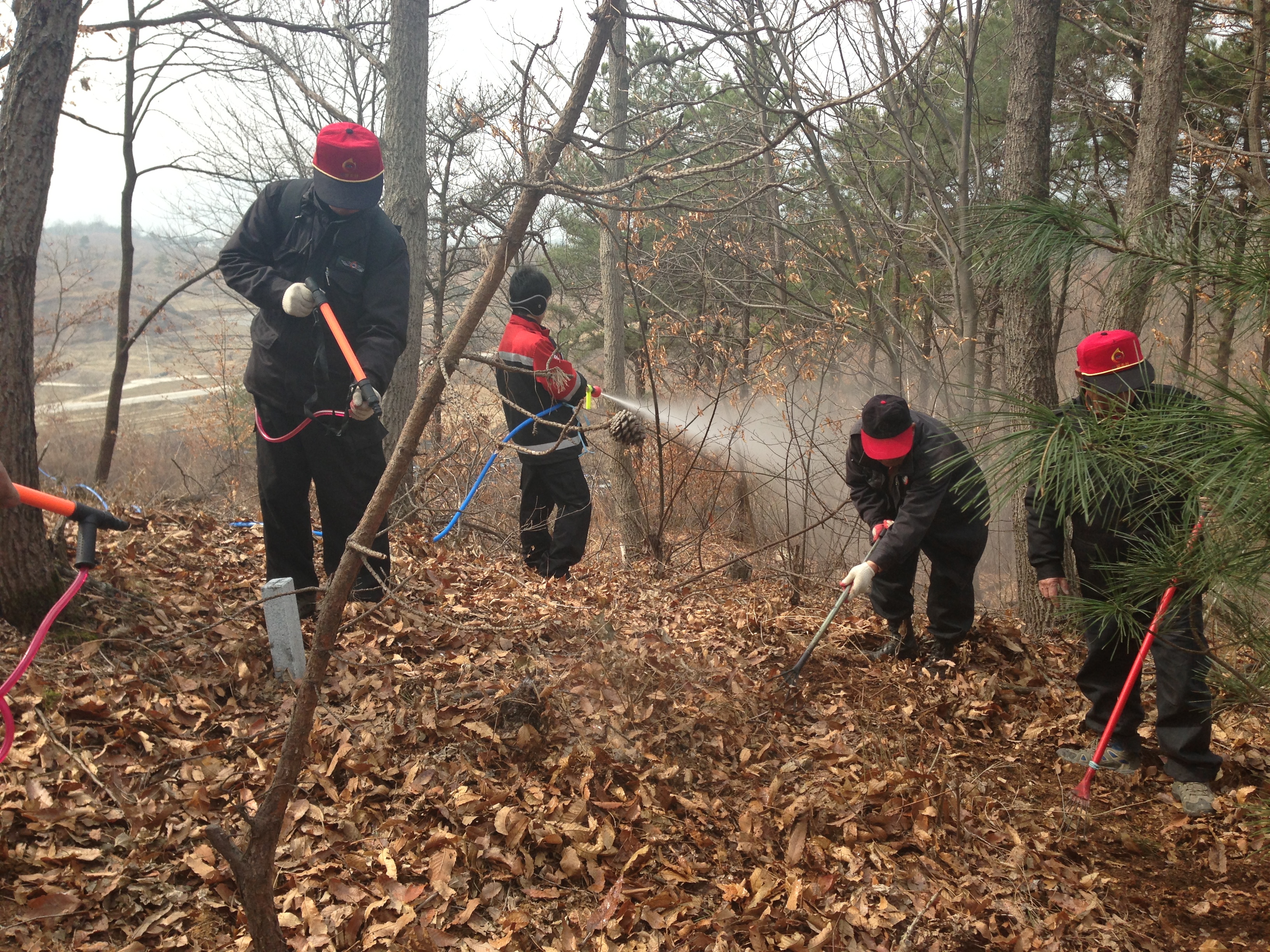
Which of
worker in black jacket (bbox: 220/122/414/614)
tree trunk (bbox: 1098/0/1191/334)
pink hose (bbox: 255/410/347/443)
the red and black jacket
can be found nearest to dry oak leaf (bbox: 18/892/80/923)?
worker in black jacket (bbox: 220/122/414/614)

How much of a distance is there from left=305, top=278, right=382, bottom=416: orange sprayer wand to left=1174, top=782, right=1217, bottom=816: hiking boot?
4088 millimetres

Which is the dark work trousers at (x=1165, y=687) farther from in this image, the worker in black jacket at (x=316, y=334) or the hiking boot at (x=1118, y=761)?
the worker in black jacket at (x=316, y=334)

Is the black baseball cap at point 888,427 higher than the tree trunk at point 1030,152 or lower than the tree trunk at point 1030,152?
lower

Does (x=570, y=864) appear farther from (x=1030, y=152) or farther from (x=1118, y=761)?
(x=1030, y=152)

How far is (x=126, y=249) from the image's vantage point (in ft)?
32.4

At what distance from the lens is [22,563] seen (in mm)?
3469

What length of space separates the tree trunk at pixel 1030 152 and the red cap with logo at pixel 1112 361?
148 cm

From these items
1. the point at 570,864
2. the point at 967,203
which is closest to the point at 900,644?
the point at 570,864

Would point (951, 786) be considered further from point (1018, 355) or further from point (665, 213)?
point (665, 213)

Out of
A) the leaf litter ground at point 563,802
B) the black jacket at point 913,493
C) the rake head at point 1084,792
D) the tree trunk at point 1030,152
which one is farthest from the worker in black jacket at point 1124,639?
the tree trunk at point 1030,152

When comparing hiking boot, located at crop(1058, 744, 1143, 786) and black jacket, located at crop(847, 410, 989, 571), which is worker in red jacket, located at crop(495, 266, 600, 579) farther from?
hiking boot, located at crop(1058, 744, 1143, 786)

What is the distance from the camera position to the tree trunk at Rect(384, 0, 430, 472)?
6.55 metres

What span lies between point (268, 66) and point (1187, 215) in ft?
31.9

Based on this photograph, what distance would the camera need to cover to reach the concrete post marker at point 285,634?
346 cm
